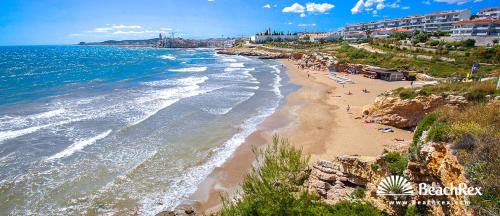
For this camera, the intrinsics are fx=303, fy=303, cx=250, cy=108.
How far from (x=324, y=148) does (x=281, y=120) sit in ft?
24.9

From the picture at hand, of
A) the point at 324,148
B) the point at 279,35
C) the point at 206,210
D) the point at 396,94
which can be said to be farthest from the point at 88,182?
the point at 279,35

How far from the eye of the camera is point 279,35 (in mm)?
192250

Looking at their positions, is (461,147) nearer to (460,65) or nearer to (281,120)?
→ (281,120)

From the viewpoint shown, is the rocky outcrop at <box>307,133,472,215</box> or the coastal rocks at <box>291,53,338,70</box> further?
the coastal rocks at <box>291,53,338,70</box>

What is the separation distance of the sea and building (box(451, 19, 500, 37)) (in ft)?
174

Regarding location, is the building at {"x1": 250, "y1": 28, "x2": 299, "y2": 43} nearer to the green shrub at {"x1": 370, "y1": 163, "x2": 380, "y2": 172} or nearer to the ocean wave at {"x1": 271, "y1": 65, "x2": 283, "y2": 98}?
the ocean wave at {"x1": 271, "y1": 65, "x2": 283, "y2": 98}

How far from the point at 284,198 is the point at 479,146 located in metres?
5.44

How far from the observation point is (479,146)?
311 inches

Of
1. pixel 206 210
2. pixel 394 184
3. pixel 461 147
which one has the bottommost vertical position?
pixel 206 210

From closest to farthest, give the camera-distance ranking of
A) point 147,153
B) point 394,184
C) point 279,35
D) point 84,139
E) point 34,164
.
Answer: point 394,184
point 34,164
point 147,153
point 84,139
point 279,35

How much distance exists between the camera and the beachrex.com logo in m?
9.22

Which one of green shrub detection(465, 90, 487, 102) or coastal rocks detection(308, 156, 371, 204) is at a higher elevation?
green shrub detection(465, 90, 487, 102)

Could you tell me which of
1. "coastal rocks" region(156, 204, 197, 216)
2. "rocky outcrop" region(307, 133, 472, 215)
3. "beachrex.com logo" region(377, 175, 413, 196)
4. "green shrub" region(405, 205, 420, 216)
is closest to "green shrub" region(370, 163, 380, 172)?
"rocky outcrop" region(307, 133, 472, 215)

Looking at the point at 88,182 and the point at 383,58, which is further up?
the point at 383,58
